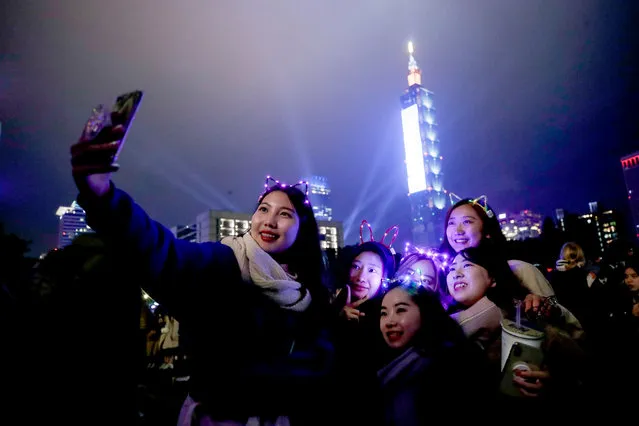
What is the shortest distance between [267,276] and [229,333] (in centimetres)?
45

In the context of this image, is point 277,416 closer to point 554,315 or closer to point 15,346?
point 15,346

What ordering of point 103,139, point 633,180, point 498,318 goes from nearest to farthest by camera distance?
point 103,139
point 498,318
point 633,180

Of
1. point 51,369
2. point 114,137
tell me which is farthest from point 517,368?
point 114,137

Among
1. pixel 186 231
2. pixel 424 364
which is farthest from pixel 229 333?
pixel 186 231

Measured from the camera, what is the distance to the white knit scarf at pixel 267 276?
8.02ft

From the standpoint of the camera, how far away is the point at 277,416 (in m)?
2.37

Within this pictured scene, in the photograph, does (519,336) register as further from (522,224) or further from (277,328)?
(522,224)

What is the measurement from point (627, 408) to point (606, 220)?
169398 mm

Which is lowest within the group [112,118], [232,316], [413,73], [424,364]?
[424,364]

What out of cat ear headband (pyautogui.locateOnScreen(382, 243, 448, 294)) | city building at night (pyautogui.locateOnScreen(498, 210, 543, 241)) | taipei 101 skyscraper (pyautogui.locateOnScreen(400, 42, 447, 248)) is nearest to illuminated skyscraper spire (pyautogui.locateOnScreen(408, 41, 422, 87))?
taipei 101 skyscraper (pyautogui.locateOnScreen(400, 42, 447, 248))

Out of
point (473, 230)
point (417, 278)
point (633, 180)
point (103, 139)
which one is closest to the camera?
point (103, 139)

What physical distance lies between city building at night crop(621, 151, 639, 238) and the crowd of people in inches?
4940

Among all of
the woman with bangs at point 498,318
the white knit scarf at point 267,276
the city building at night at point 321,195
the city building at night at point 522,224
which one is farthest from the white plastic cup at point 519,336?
the city building at night at point 321,195

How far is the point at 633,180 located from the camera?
338 feet
